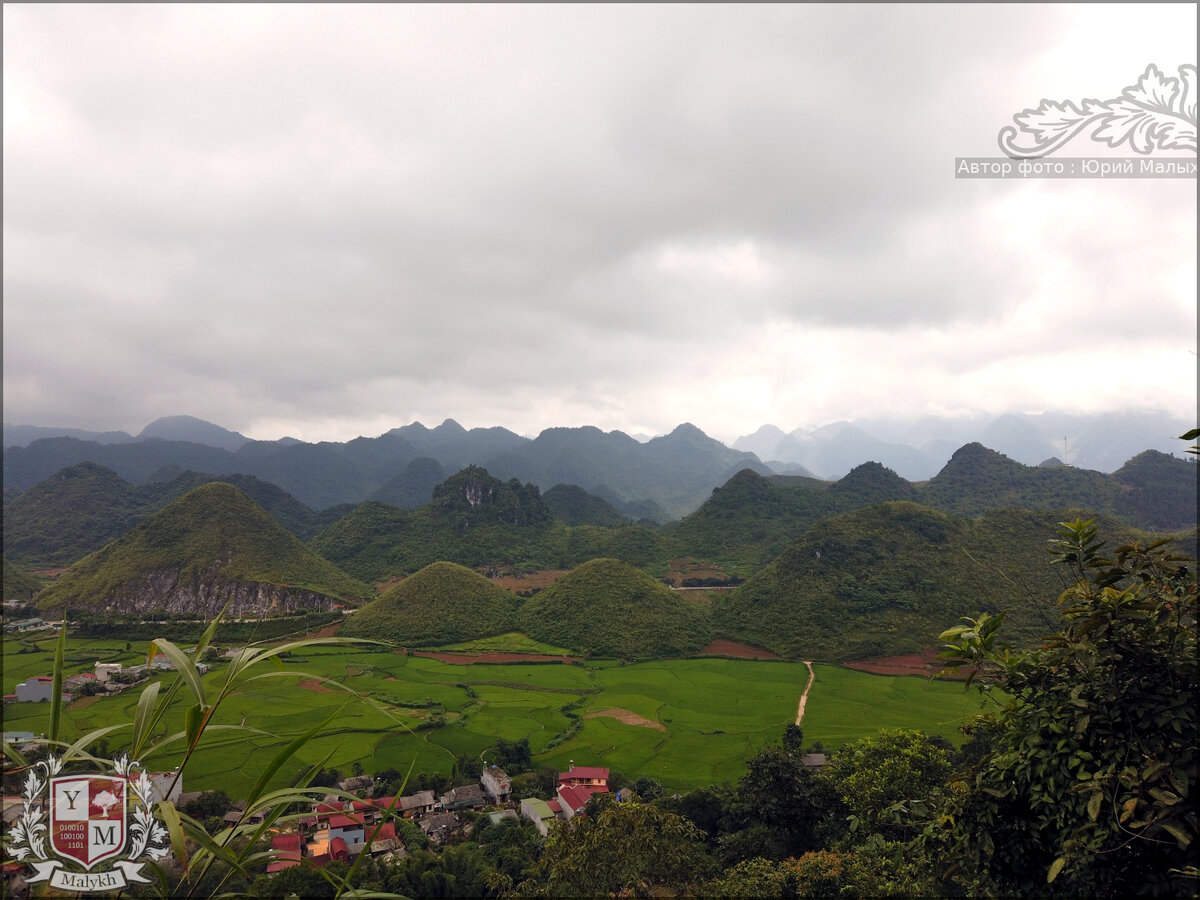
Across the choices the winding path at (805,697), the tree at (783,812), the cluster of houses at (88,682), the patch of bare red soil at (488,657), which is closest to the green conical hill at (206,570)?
the cluster of houses at (88,682)

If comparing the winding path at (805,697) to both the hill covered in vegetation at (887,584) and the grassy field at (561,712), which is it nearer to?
the grassy field at (561,712)

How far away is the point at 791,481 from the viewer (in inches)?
4579

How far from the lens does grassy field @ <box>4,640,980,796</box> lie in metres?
25.9

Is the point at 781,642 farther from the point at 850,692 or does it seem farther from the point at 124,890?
the point at 124,890

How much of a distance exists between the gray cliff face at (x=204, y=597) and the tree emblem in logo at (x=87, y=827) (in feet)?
193

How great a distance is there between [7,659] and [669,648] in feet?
153

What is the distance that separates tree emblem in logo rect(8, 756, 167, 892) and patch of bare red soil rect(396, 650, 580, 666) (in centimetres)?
4195

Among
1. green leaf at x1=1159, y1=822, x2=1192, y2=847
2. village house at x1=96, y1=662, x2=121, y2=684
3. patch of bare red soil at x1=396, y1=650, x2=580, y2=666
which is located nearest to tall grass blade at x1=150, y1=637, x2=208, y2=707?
green leaf at x1=1159, y1=822, x2=1192, y2=847

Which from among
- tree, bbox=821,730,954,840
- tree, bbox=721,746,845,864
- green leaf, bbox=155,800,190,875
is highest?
green leaf, bbox=155,800,190,875

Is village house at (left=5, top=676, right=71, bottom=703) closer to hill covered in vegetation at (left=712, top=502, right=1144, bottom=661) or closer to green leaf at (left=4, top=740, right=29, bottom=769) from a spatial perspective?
green leaf at (left=4, top=740, right=29, bottom=769)

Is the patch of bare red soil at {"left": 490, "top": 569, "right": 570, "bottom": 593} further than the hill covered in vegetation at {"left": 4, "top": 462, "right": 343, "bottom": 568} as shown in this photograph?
No

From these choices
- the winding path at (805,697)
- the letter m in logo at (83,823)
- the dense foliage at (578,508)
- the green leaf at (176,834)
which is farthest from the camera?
the dense foliage at (578,508)

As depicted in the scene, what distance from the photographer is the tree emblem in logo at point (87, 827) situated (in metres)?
2.96

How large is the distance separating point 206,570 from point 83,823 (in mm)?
65552
